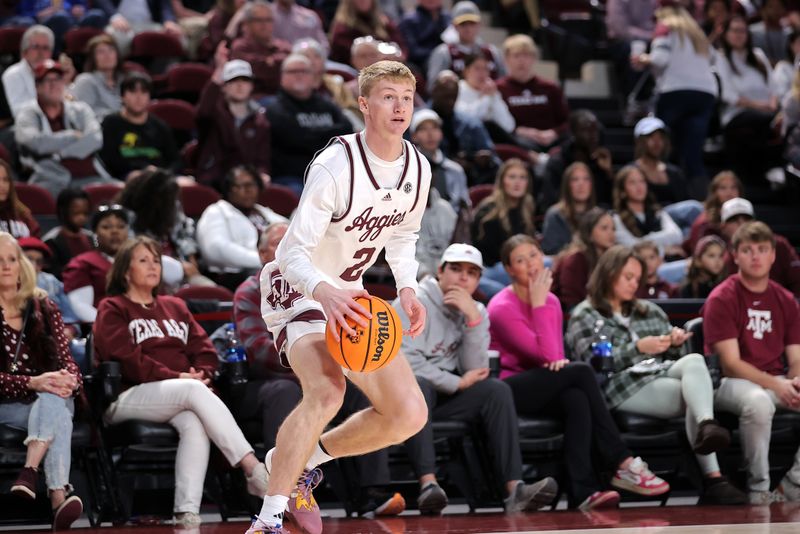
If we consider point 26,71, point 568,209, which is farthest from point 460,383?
point 26,71

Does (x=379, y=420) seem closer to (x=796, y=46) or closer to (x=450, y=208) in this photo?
(x=450, y=208)

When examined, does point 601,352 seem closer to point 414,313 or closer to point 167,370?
point 167,370

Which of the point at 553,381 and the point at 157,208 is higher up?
the point at 157,208

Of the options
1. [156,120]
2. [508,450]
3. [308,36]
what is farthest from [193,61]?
[508,450]

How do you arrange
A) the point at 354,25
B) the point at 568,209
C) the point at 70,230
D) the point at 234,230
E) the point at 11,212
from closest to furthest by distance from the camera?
the point at 11,212 → the point at 70,230 → the point at 234,230 → the point at 568,209 → the point at 354,25

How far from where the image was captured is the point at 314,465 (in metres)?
5.36

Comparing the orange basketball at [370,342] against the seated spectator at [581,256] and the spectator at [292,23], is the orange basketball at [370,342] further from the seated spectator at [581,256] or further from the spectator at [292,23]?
the spectator at [292,23]

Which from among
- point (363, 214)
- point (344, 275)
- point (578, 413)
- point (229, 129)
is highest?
point (229, 129)

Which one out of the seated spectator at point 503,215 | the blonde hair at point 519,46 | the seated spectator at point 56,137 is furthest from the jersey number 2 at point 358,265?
the blonde hair at point 519,46

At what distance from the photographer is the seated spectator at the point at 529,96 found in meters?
11.8

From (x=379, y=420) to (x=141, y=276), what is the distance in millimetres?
2188

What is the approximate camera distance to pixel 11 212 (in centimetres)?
783

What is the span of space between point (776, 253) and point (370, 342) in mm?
5067

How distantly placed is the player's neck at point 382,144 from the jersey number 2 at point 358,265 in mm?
363
